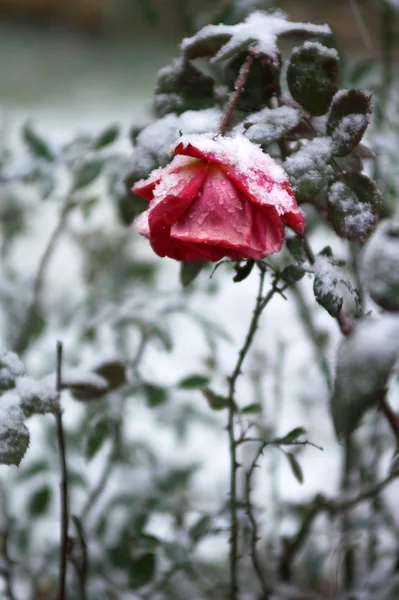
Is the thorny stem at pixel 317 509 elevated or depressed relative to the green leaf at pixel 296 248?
depressed

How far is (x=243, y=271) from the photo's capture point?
45 cm

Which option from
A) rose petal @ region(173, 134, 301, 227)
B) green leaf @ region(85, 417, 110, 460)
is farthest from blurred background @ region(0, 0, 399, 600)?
rose petal @ region(173, 134, 301, 227)

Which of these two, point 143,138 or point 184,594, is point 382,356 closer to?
point 143,138

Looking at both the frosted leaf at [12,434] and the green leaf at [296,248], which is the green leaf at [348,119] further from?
the frosted leaf at [12,434]

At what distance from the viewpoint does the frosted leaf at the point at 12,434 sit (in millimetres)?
417

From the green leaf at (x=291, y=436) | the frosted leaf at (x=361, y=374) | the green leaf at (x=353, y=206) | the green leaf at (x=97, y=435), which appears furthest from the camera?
the green leaf at (x=97, y=435)

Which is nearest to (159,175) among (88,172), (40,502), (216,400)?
(216,400)

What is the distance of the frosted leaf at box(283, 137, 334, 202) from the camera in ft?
1.35

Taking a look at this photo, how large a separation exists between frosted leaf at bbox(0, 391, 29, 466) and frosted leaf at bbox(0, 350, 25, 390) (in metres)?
0.03

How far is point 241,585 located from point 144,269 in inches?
18.9

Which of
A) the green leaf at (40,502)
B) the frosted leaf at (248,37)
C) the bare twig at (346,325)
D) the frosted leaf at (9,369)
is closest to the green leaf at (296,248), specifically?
the bare twig at (346,325)

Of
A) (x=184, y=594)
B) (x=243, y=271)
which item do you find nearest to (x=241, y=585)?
(x=184, y=594)

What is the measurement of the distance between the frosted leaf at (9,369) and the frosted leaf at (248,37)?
26cm

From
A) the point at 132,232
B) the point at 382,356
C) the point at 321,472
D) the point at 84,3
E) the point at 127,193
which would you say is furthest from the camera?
the point at 84,3
